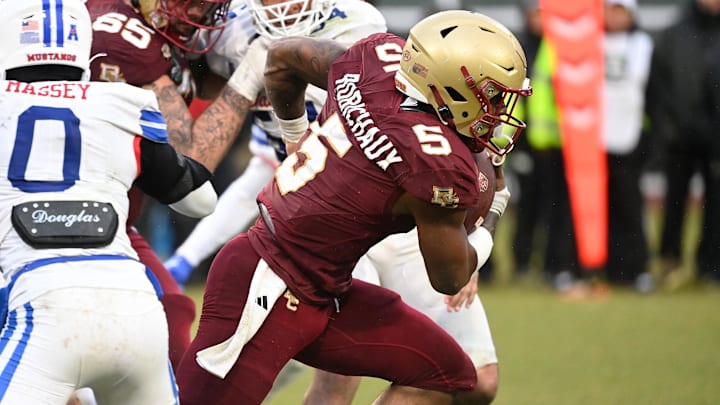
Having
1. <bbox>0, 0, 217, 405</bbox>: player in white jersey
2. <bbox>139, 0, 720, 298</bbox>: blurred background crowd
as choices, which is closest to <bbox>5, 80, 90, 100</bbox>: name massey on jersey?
<bbox>0, 0, 217, 405</bbox>: player in white jersey

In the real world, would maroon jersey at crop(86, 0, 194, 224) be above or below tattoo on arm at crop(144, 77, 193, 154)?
above

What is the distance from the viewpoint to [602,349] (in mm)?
7242

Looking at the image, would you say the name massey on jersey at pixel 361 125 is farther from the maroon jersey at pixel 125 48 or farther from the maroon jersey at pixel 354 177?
the maroon jersey at pixel 125 48

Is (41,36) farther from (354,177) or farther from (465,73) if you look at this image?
(465,73)

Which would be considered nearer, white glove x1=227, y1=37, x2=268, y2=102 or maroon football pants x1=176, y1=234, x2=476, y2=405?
maroon football pants x1=176, y1=234, x2=476, y2=405

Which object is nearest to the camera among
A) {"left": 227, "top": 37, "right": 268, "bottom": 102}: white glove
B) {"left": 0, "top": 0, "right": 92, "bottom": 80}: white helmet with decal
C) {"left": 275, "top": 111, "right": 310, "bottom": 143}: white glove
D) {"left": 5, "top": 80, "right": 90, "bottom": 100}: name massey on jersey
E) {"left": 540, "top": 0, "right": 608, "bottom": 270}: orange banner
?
{"left": 5, "top": 80, "right": 90, "bottom": 100}: name massey on jersey

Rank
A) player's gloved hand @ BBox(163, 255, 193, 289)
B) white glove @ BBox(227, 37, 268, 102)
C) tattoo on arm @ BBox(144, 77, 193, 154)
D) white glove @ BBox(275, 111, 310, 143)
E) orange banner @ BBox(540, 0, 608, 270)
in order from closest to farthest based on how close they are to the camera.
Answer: white glove @ BBox(275, 111, 310, 143), tattoo on arm @ BBox(144, 77, 193, 154), white glove @ BBox(227, 37, 268, 102), player's gloved hand @ BBox(163, 255, 193, 289), orange banner @ BBox(540, 0, 608, 270)

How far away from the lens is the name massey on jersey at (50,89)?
A: 11.3 feet

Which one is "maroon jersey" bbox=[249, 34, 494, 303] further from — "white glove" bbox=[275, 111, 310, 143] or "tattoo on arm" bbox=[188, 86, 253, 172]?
"tattoo on arm" bbox=[188, 86, 253, 172]

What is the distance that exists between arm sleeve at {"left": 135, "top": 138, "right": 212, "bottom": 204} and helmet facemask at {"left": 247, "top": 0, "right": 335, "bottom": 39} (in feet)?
3.07

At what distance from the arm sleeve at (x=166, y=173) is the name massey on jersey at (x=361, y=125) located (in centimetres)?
48

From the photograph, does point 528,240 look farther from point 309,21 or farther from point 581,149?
point 309,21

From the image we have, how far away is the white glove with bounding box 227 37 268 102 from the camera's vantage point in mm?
4559

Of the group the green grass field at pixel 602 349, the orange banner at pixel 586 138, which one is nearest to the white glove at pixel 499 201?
the green grass field at pixel 602 349
